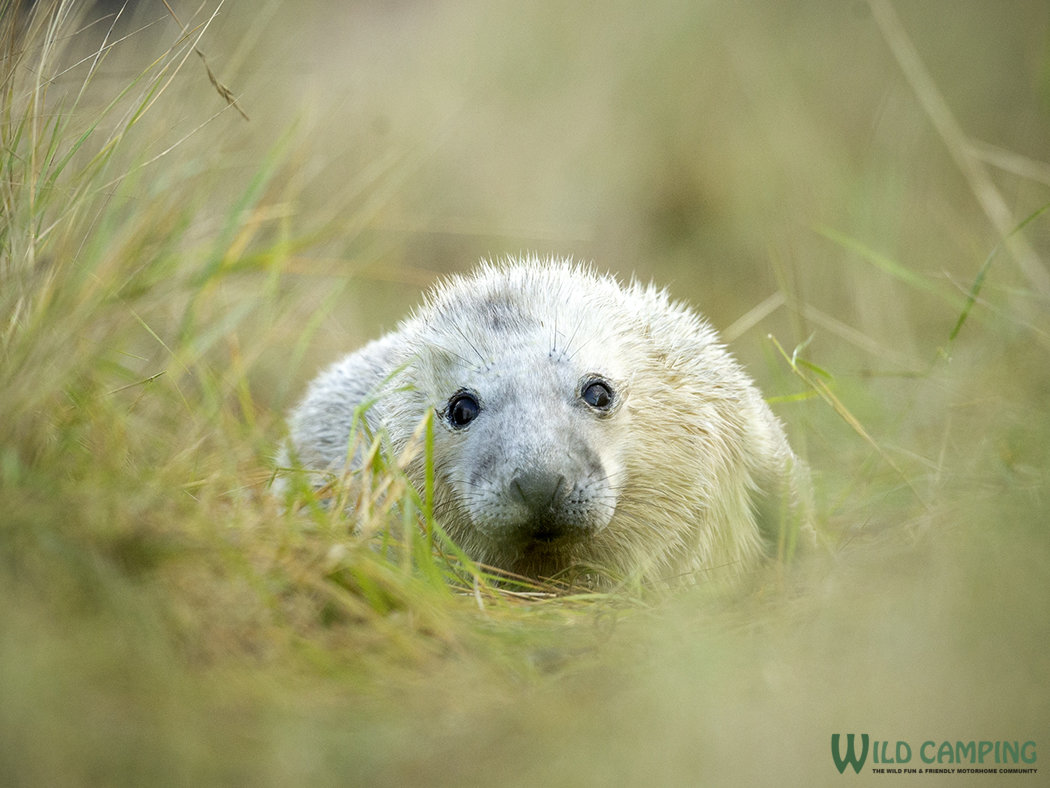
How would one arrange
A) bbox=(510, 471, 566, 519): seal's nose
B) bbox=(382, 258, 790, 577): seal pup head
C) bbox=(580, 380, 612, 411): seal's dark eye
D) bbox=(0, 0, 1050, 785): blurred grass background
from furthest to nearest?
bbox=(580, 380, 612, 411): seal's dark eye
bbox=(382, 258, 790, 577): seal pup head
bbox=(510, 471, 566, 519): seal's nose
bbox=(0, 0, 1050, 785): blurred grass background

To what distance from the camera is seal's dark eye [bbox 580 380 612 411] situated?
3.39 m

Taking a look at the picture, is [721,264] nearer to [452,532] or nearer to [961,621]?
[452,532]

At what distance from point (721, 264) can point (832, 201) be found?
1180 mm

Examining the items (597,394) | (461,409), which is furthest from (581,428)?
(461,409)

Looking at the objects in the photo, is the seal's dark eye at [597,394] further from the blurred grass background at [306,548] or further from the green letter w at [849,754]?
the green letter w at [849,754]

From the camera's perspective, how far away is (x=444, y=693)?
7.12 feet

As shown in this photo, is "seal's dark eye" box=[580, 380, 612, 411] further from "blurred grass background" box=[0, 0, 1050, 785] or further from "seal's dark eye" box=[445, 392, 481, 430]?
"blurred grass background" box=[0, 0, 1050, 785]

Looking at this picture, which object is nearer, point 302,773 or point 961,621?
point 302,773

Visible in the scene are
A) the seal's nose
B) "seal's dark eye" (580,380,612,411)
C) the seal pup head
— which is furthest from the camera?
"seal's dark eye" (580,380,612,411)

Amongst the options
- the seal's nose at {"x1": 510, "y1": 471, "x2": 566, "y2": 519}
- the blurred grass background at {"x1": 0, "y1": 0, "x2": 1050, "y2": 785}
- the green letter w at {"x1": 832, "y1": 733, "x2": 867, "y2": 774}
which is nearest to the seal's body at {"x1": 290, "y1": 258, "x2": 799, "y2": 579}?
the seal's nose at {"x1": 510, "y1": 471, "x2": 566, "y2": 519}

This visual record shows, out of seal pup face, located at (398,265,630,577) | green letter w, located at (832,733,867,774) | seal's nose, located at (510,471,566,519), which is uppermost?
seal pup face, located at (398,265,630,577)

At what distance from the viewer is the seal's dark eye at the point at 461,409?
344 centimetres

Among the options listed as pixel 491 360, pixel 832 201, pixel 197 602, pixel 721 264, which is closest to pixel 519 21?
pixel 721 264

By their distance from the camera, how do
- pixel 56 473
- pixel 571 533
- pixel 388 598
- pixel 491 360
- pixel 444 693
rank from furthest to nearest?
pixel 491 360
pixel 571 533
pixel 388 598
pixel 56 473
pixel 444 693
